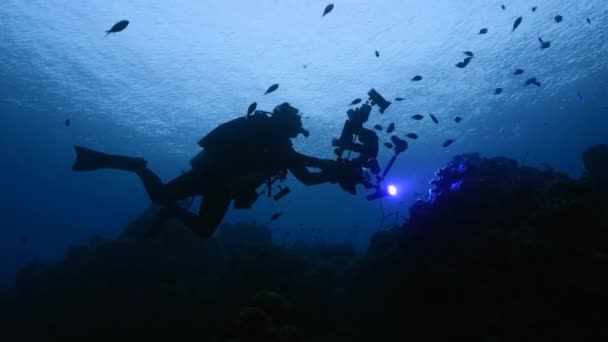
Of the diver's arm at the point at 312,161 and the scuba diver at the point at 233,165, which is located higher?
the diver's arm at the point at 312,161

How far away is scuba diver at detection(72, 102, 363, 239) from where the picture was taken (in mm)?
6113

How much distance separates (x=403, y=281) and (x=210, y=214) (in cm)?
676

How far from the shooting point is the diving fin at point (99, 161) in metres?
6.30

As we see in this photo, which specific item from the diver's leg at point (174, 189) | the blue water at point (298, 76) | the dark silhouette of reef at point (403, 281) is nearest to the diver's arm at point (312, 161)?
the diver's leg at point (174, 189)

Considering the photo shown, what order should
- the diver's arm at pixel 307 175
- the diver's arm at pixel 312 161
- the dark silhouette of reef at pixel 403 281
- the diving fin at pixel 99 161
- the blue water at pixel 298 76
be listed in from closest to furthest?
1. the diving fin at pixel 99 161
2. the diver's arm at pixel 312 161
3. the diver's arm at pixel 307 175
4. the dark silhouette of reef at pixel 403 281
5. the blue water at pixel 298 76

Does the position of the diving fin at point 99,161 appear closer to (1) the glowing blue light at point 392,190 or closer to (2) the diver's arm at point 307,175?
(2) the diver's arm at point 307,175

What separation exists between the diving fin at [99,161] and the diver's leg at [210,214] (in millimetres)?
1467

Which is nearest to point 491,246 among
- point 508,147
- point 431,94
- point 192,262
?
point 192,262

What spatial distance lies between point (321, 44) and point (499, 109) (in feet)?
85.2

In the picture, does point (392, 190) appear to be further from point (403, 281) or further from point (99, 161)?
point (99, 161)

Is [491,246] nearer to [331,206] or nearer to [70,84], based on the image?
[70,84]

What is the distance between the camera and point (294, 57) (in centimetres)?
2648

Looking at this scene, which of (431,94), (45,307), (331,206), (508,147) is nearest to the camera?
(45,307)

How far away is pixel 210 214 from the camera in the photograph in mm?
6133
